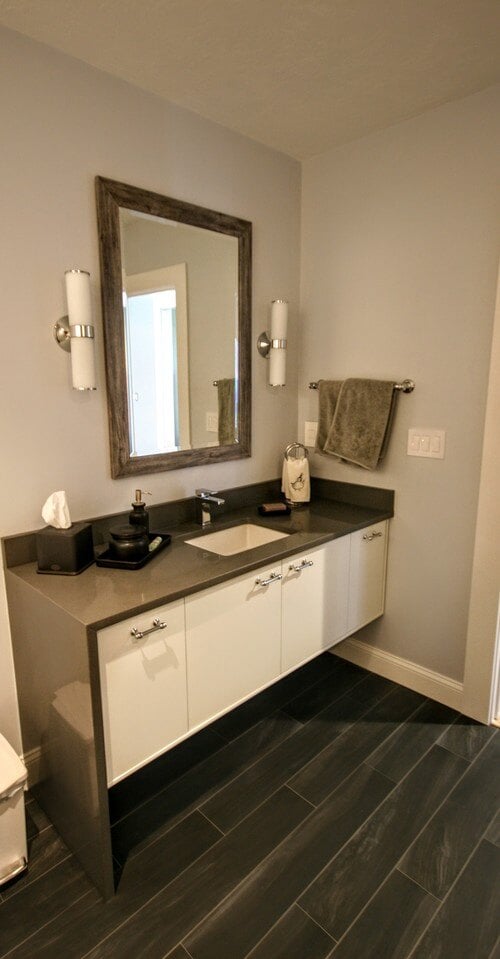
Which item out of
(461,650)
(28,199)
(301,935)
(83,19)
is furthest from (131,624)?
(83,19)

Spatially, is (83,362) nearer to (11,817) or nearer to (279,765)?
(11,817)

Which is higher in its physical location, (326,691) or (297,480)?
(297,480)

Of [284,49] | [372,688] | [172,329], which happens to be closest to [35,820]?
[372,688]

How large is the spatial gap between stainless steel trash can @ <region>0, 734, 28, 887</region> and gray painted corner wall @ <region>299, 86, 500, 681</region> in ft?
5.36

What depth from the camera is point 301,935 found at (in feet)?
4.35

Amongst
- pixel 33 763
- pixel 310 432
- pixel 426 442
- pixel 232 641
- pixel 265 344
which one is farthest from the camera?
pixel 310 432

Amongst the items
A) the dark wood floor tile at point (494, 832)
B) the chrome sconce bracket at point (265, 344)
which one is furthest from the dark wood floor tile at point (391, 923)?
the chrome sconce bracket at point (265, 344)

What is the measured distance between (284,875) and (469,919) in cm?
50

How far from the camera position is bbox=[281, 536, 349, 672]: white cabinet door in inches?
73.8

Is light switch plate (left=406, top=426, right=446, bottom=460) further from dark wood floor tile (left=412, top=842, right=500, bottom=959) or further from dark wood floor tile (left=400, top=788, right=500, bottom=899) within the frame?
dark wood floor tile (left=412, top=842, right=500, bottom=959)

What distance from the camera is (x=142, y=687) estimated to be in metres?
1.42

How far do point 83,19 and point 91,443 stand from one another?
1228 mm

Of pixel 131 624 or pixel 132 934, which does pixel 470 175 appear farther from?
pixel 132 934

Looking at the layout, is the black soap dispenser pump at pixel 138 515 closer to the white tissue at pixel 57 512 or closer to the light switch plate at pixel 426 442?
the white tissue at pixel 57 512
